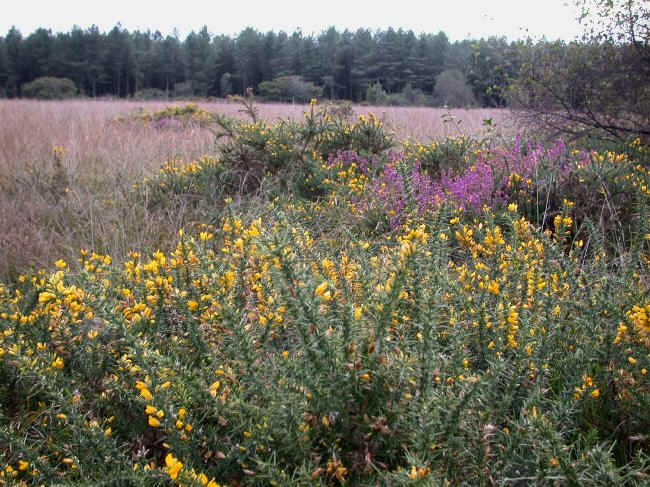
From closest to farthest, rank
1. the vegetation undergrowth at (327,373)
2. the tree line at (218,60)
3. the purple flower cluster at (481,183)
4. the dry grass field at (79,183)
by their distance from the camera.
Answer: the vegetation undergrowth at (327,373) → the dry grass field at (79,183) → the purple flower cluster at (481,183) → the tree line at (218,60)

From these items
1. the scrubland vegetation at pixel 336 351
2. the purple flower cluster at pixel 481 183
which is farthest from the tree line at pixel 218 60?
the scrubland vegetation at pixel 336 351

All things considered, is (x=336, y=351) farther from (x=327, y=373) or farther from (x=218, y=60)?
(x=218, y=60)

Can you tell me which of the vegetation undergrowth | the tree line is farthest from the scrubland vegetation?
the tree line

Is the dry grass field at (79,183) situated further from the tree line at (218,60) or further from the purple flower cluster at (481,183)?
the tree line at (218,60)

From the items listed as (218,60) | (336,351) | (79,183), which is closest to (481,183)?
(336,351)

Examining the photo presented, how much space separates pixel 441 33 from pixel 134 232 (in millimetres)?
58588

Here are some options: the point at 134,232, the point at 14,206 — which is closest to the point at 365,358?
the point at 134,232

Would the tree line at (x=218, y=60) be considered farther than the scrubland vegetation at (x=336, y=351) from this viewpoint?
A: Yes

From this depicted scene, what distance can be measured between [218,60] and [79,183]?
53.1 m

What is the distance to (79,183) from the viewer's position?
5102mm

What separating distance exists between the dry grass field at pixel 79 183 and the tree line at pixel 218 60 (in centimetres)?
3947

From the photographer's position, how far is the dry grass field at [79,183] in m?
3.39

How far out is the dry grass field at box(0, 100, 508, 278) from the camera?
3393mm

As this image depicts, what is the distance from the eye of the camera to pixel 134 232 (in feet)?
11.8
